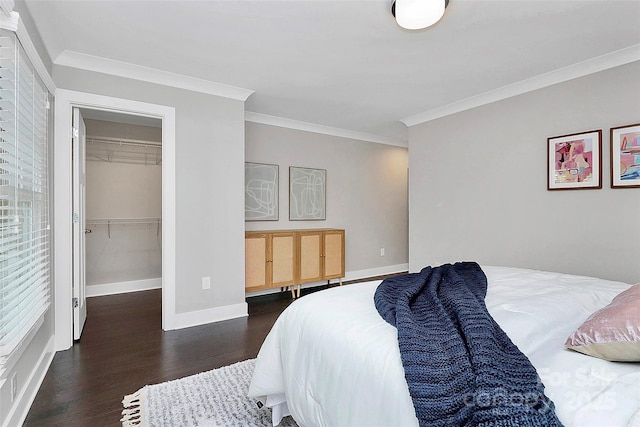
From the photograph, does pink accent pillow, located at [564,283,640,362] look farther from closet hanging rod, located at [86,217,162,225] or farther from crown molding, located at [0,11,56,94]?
closet hanging rod, located at [86,217,162,225]

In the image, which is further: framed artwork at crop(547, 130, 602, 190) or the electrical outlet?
framed artwork at crop(547, 130, 602, 190)

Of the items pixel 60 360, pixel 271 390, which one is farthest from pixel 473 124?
pixel 60 360

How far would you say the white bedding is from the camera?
0.79 meters

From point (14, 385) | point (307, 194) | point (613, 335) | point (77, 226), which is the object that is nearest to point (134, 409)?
point (14, 385)

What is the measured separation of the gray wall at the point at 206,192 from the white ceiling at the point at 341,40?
11.3 inches

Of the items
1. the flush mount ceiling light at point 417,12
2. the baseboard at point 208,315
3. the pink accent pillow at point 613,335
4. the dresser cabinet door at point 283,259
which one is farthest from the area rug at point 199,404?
the flush mount ceiling light at point 417,12

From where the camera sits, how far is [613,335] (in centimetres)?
91

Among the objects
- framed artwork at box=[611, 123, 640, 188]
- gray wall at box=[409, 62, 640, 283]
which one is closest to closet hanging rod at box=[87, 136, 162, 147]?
gray wall at box=[409, 62, 640, 283]

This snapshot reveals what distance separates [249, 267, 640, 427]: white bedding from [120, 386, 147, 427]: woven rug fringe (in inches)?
26.6

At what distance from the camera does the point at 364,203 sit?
522cm

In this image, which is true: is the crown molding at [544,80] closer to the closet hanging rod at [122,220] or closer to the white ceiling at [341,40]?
the white ceiling at [341,40]

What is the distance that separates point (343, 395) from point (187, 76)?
9.78 feet

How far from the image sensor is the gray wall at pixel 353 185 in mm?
4332

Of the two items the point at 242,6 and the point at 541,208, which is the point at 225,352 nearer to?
the point at 242,6
